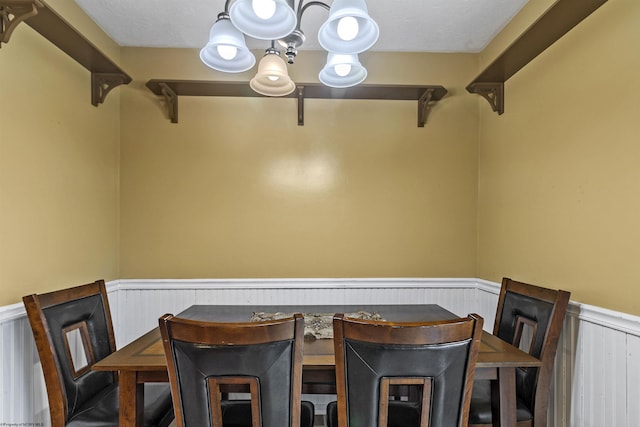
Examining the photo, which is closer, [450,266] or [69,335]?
[69,335]

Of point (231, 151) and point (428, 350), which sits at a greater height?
point (231, 151)

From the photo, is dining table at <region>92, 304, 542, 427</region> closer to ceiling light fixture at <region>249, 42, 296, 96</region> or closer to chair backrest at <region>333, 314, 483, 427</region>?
chair backrest at <region>333, 314, 483, 427</region>

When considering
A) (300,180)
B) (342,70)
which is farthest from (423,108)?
(342,70)

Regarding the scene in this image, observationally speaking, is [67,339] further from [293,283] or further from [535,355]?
[535,355]

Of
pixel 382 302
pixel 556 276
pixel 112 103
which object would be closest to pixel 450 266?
pixel 382 302

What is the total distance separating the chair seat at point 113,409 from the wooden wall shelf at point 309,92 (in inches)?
68.0

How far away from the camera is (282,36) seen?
4.38 feet

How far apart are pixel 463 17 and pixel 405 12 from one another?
0.36 meters

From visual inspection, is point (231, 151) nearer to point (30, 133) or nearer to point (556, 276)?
point (30, 133)

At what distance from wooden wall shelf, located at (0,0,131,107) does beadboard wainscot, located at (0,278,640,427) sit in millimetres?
1208

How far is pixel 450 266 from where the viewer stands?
8.77ft

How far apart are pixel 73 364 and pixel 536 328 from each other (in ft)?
6.64

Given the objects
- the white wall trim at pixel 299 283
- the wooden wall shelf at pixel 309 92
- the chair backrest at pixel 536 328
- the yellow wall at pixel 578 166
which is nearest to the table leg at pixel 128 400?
the white wall trim at pixel 299 283

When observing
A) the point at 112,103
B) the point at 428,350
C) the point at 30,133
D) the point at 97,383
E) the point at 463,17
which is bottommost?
the point at 97,383
